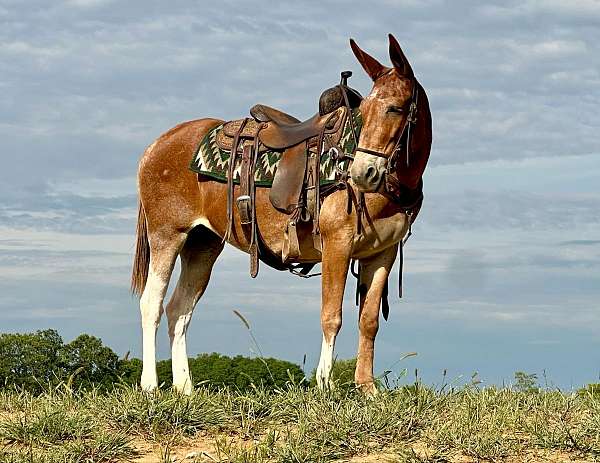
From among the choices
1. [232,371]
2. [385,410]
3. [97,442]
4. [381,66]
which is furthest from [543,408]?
[232,371]

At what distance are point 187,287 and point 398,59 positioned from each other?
3623 mm

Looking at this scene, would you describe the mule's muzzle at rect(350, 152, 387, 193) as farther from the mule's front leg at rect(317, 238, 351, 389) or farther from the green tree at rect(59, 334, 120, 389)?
the green tree at rect(59, 334, 120, 389)

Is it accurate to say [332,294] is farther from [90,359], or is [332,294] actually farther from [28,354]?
[28,354]

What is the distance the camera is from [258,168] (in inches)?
361

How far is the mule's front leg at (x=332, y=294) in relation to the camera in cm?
803

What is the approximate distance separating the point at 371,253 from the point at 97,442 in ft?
10.0

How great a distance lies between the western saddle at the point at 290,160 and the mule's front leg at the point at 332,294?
41cm

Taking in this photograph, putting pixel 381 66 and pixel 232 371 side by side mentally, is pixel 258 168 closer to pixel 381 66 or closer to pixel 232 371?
pixel 381 66

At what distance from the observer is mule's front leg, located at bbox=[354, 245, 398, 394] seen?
8328 millimetres

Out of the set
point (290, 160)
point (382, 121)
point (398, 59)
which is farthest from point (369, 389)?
point (398, 59)

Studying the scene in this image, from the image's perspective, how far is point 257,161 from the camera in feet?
30.2

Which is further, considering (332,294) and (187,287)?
(187,287)

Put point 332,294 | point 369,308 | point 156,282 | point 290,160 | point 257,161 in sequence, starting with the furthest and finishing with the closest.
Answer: point 156,282
point 257,161
point 290,160
point 369,308
point 332,294

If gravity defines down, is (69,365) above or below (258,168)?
below
